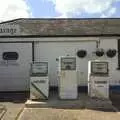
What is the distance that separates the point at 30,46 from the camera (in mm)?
19234

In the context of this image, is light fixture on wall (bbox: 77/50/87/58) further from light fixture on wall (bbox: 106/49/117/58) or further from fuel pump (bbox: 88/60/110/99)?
fuel pump (bbox: 88/60/110/99)

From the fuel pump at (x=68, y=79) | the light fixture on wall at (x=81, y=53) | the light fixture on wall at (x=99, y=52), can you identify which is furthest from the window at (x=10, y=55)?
the fuel pump at (x=68, y=79)

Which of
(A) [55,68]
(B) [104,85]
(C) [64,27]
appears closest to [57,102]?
(B) [104,85]

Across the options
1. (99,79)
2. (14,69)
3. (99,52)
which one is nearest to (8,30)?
(14,69)

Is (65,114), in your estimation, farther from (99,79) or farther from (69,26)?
(69,26)

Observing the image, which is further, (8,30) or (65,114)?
(8,30)

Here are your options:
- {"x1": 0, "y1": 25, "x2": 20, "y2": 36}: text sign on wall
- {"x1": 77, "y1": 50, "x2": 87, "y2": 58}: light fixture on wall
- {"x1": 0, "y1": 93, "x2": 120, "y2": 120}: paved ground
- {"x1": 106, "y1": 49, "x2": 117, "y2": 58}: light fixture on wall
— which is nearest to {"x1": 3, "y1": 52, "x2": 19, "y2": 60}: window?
{"x1": 0, "y1": 25, "x2": 20, "y2": 36}: text sign on wall

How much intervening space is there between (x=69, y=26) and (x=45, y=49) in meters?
2.29

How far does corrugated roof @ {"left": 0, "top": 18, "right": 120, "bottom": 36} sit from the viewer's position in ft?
63.6

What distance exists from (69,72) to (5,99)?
3095mm

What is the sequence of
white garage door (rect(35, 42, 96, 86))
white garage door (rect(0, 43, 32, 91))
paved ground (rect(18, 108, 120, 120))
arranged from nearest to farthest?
paved ground (rect(18, 108, 120, 120)) < white garage door (rect(35, 42, 96, 86)) < white garage door (rect(0, 43, 32, 91))

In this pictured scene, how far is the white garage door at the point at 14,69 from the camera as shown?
19312 mm

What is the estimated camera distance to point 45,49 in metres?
19.3

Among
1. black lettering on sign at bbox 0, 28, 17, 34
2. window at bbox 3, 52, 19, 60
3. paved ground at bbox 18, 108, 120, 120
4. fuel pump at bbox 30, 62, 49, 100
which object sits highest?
black lettering on sign at bbox 0, 28, 17, 34
